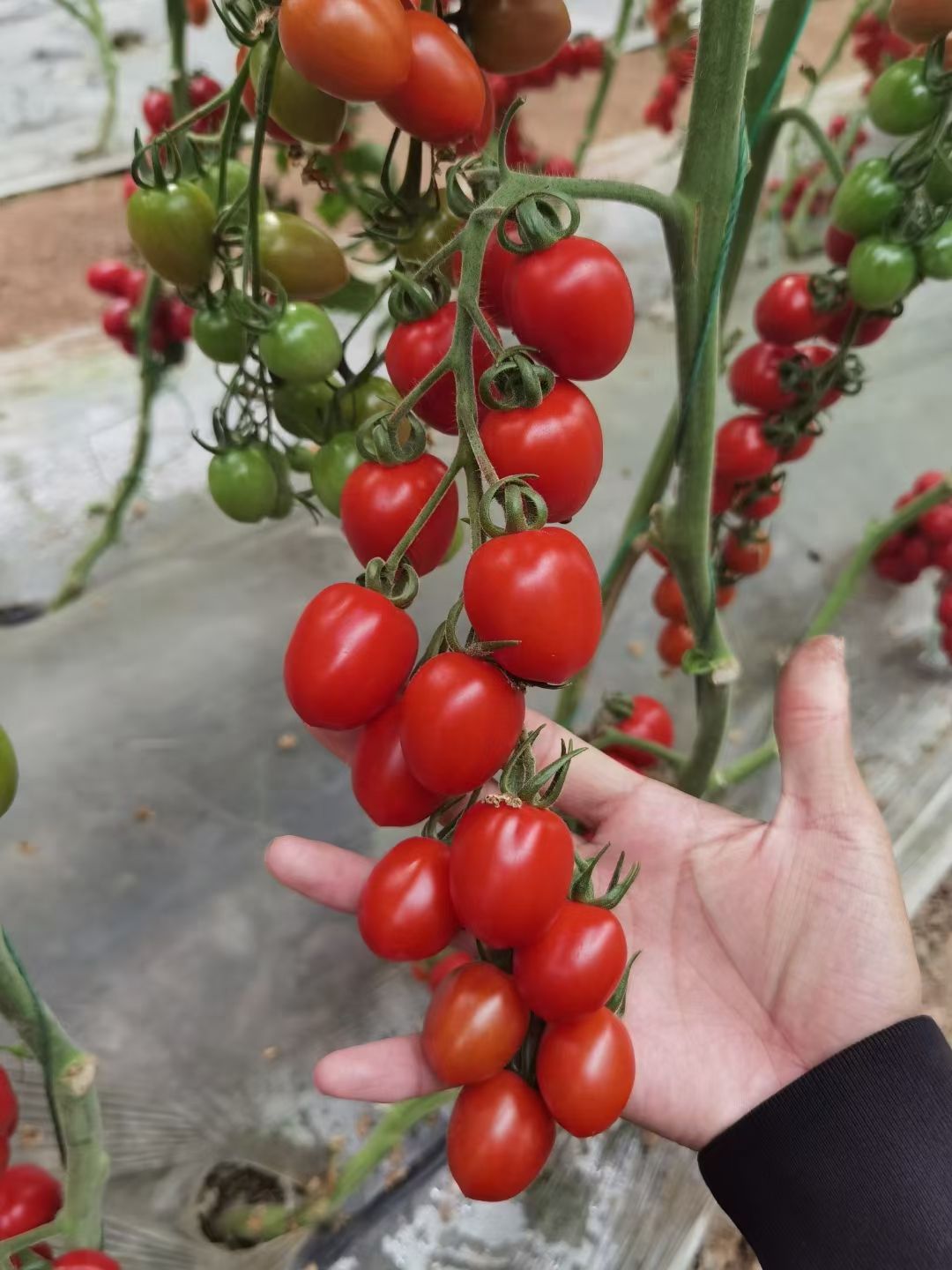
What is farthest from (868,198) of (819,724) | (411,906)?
(411,906)

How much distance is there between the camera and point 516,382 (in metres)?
0.39

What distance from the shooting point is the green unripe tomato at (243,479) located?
626 mm

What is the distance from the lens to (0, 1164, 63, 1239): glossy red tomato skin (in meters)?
0.62

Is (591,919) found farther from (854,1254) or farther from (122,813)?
(122,813)

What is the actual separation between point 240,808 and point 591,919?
71 centimetres

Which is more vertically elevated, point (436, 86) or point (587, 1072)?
point (436, 86)

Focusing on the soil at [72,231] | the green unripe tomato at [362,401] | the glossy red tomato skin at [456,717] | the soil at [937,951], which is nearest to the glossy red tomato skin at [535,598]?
the glossy red tomato skin at [456,717]

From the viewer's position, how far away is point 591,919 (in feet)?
1.50

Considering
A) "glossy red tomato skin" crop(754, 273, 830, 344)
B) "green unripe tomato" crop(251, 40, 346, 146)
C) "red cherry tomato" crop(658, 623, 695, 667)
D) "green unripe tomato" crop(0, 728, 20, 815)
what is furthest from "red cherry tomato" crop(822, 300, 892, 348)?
"green unripe tomato" crop(0, 728, 20, 815)

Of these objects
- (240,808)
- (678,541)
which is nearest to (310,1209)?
(240,808)

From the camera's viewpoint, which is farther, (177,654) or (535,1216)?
(177,654)

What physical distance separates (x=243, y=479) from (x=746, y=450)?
50cm

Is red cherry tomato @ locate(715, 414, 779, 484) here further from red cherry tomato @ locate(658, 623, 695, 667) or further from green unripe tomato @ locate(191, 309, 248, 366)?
green unripe tomato @ locate(191, 309, 248, 366)

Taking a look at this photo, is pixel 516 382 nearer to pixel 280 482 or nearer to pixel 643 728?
pixel 280 482
